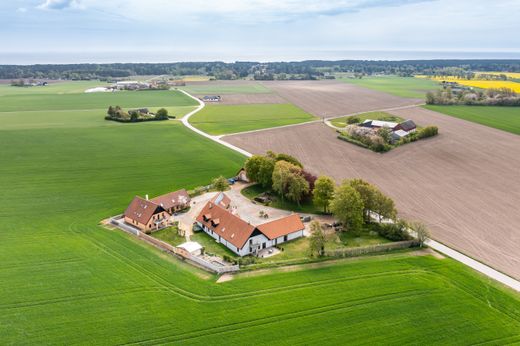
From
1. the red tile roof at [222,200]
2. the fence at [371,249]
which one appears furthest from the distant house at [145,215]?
the fence at [371,249]

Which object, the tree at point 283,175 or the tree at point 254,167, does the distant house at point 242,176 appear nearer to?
the tree at point 254,167

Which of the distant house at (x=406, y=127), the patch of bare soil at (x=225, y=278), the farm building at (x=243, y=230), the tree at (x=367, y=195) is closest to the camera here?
the patch of bare soil at (x=225, y=278)

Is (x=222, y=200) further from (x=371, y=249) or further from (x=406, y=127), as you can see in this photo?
(x=406, y=127)

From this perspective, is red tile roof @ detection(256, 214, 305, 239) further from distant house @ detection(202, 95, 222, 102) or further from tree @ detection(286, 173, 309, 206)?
distant house @ detection(202, 95, 222, 102)

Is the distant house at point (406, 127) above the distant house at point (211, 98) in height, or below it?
below

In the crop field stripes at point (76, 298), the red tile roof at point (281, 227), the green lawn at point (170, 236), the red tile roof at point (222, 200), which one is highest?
the red tile roof at point (222, 200)

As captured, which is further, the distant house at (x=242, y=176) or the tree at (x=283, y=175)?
the distant house at (x=242, y=176)
